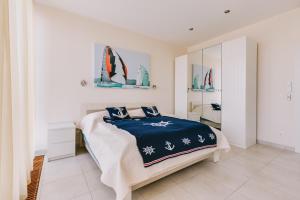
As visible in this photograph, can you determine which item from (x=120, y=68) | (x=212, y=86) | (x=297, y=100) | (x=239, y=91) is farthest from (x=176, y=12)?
(x=297, y=100)

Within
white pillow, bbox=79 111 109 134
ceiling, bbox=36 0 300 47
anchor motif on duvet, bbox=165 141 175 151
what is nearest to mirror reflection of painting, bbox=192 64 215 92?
ceiling, bbox=36 0 300 47

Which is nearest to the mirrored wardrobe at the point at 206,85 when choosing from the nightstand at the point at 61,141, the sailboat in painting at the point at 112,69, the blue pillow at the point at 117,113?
the sailboat in painting at the point at 112,69

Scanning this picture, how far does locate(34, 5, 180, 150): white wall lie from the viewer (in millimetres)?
2807

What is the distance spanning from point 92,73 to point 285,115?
4170 mm

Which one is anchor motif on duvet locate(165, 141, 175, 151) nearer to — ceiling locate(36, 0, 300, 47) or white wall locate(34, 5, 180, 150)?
white wall locate(34, 5, 180, 150)

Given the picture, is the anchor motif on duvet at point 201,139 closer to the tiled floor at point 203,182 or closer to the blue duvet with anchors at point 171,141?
the blue duvet with anchors at point 171,141

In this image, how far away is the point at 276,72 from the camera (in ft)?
10.4

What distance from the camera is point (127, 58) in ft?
12.2

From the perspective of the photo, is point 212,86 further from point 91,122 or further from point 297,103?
point 91,122

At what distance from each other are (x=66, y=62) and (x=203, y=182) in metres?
3.21

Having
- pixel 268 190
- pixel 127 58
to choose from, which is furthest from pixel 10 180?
pixel 127 58

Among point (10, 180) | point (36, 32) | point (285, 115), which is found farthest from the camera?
point (285, 115)

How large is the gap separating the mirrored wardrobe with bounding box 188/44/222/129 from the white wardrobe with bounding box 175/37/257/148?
0.59 ft

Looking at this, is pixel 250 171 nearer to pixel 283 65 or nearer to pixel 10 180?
pixel 283 65
